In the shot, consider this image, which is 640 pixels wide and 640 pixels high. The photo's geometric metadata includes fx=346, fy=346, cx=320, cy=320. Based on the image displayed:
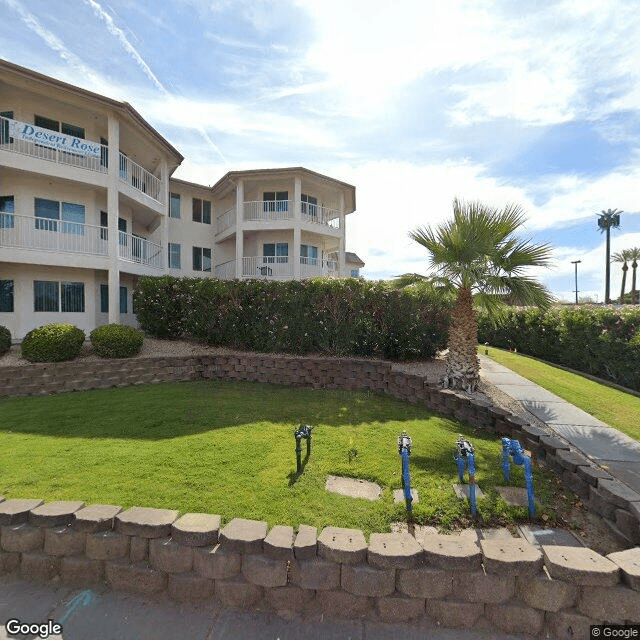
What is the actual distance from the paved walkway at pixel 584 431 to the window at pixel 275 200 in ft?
48.8

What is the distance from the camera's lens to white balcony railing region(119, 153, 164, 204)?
14.1 meters

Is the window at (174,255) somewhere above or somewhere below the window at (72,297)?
above

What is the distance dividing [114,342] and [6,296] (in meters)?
6.51

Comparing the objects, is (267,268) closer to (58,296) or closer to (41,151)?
(58,296)

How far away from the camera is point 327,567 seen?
2680 millimetres

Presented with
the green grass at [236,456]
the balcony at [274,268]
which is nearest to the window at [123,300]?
the balcony at [274,268]

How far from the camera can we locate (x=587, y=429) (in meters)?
6.04

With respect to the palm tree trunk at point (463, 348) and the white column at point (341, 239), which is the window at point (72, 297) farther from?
the palm tree trunk at point (463, 348)

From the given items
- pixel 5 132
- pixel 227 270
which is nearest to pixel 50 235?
pixel 5 132

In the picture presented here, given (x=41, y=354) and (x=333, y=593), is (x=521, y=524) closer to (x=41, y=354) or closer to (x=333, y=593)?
(x=333, y=593)

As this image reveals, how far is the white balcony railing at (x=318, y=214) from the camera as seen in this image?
65.3 feet

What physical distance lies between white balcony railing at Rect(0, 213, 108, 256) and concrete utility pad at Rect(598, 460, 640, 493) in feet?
50.7

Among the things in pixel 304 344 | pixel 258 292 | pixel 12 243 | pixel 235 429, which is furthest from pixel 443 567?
pixel 12 243

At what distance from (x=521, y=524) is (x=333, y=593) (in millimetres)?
2186
